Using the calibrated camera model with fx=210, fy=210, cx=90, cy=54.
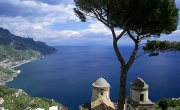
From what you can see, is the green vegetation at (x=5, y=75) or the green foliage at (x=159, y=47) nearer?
the green foliage at (x=159, y=47)

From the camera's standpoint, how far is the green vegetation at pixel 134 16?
25.7ft

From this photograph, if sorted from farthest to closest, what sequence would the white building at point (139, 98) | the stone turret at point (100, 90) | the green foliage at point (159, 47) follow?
1. the stone turret at point (100, 90)
2. the white building at point (139, 98)
3. the green foliage at point (159, 47)

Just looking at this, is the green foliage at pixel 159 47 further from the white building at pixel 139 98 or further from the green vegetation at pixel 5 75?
the green vegetation at pixel 5 75

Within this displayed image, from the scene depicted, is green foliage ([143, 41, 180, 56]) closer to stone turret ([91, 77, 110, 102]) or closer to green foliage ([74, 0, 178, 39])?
green foliage ([74, 0, 178, 39])

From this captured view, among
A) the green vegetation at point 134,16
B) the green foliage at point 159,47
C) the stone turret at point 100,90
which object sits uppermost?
the green vegetation at point 134,16

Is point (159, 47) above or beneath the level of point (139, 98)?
above

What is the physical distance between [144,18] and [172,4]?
1196 millimetres

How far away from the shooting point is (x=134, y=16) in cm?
814

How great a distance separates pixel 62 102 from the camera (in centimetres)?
6200

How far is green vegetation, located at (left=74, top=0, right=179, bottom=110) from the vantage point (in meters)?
7.82

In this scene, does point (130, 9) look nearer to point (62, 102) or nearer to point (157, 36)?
point (157, 36)

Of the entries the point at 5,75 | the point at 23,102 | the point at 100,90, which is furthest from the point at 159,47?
the point at 5,75

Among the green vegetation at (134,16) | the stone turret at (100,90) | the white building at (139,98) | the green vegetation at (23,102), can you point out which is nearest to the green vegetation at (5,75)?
the green vegetation at (23,102)

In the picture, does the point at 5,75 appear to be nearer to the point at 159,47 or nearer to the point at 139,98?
the point at 139,98
